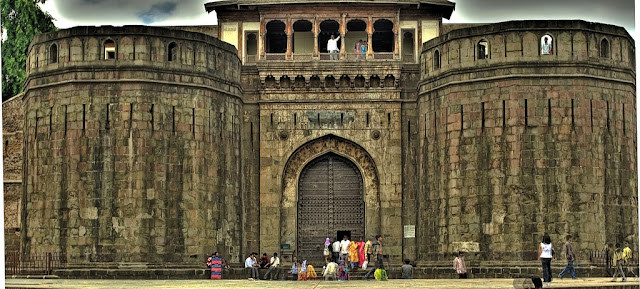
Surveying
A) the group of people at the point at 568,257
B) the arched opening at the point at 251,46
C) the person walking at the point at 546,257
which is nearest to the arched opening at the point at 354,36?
the arched opening at the point at 251,46

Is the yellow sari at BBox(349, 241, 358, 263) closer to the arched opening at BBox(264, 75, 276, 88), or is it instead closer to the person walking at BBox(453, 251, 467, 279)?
the person walking at BBox(453, 251, 467, 279)

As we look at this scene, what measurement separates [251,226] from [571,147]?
873cm

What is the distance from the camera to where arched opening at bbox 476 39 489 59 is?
2815cm

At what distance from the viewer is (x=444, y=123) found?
1122 inches

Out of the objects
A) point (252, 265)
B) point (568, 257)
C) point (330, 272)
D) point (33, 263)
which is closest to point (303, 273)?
point (330, 272)

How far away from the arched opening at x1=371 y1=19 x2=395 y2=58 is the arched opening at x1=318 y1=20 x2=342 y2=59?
107cm

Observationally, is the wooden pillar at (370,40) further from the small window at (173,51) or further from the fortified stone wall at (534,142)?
the small window at (173,51)

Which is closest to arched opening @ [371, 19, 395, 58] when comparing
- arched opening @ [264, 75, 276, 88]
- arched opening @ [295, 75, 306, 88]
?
arched opening @ [295, 75, 306, 88]

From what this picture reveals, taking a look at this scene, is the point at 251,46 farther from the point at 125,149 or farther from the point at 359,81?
the point at 125,149

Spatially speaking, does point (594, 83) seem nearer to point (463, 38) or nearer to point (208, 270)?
point (463, 38)

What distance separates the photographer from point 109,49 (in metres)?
28.2

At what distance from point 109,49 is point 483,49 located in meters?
9.44

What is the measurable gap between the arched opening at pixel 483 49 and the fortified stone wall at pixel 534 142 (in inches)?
4.6

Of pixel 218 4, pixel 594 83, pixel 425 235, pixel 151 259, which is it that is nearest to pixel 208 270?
pixel 151 259
